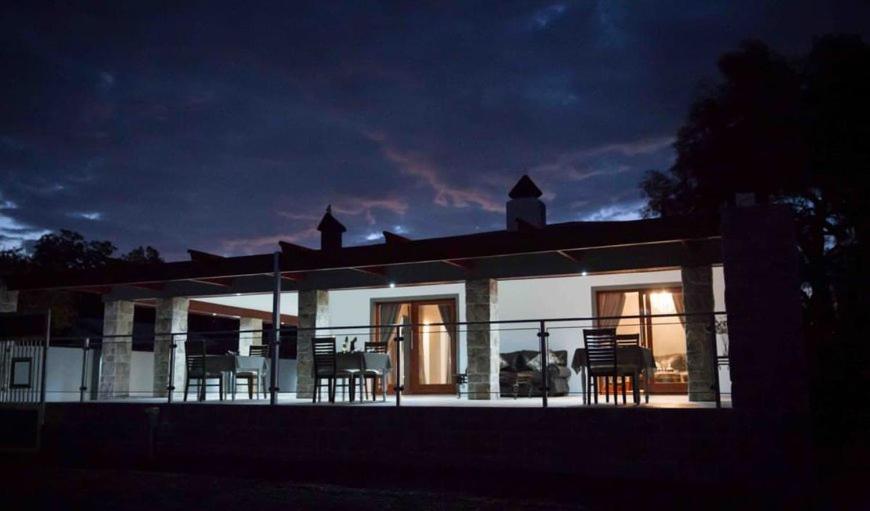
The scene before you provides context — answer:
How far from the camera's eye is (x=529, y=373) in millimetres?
11508

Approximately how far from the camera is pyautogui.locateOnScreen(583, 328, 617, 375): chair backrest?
8352 mm

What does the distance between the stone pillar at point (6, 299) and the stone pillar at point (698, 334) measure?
419 inches

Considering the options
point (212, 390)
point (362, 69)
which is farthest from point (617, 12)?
point (212, 390)

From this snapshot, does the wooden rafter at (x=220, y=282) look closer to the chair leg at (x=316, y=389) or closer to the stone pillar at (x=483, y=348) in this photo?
the chair leg at (x=316, y=389)

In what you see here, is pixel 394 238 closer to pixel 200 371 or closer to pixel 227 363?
pixel 227 363

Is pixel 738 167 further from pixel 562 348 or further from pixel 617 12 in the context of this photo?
pixel 562 348

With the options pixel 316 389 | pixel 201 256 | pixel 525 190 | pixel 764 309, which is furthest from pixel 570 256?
pixel 201 256

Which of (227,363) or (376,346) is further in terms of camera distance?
(376,346)

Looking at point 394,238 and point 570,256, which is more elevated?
point 394,238

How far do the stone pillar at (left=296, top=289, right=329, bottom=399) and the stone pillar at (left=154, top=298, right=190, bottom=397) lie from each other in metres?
2.41

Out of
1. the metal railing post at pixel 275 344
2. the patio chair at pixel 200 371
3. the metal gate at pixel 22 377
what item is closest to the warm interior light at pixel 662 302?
the metal railing post at pixel 275 344

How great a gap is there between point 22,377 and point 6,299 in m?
2.17

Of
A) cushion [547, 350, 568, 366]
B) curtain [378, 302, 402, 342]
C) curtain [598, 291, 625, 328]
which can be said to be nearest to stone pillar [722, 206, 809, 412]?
cushion [547, 350, 568, 366]

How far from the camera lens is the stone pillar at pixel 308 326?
11922 millimetres
